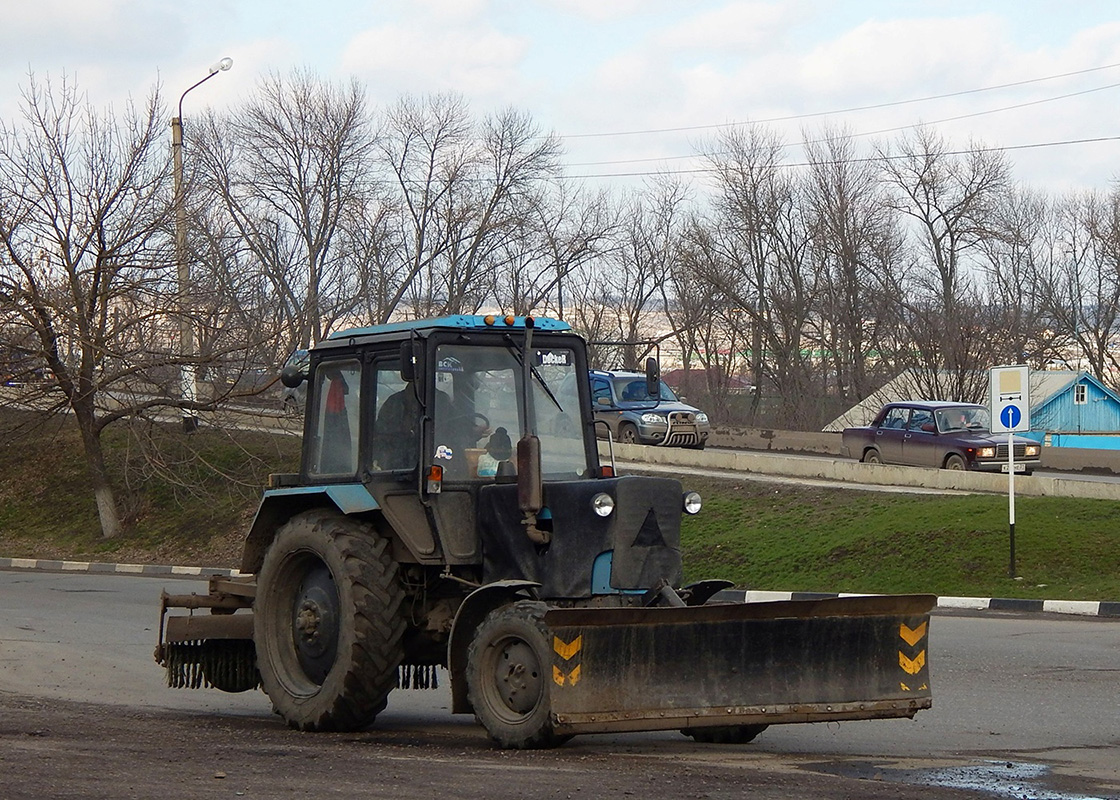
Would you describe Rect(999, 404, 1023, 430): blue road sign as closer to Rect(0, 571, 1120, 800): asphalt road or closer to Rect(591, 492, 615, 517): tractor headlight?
Rect(0, 571, 1120, 800): asphalt road

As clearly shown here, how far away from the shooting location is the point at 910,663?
7.47m

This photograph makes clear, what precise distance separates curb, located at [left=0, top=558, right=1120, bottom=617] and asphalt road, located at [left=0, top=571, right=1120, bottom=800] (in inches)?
57.6

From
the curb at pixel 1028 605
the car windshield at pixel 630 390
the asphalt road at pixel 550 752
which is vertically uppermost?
the car windshield at pixel 630 390

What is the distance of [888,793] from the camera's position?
608 centimetres

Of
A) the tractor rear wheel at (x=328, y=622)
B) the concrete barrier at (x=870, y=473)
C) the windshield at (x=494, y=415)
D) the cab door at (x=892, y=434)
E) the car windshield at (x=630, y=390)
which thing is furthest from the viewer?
the car windshield at (x=630, y=390)

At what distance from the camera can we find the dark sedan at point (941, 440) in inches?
1089

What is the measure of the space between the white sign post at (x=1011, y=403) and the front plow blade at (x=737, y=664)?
37.3 feet

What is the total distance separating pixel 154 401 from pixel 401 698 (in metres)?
18.9

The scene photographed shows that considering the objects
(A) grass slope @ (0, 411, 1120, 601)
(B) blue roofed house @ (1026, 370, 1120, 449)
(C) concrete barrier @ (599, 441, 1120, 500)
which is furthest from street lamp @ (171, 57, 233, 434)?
(B) blue roofed house @ (1026, 370, 1120, 449)

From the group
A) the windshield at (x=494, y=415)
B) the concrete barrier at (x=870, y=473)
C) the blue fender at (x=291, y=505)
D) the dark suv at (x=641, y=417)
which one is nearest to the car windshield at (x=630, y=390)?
the dark suv at (x=641, y=417)

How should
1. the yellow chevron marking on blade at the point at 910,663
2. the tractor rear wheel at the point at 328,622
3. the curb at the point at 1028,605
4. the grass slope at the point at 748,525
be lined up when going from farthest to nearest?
the grass slope at the point at 748,525 < the curb at the point at 1028,605 < the tractor rear wheel at the point at 328,622 < the yellow chevron marking on blade at the point at 910,663

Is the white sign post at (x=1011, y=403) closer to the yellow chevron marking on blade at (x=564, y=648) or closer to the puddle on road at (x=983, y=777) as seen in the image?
the puddle on road at (x=983, y=777)

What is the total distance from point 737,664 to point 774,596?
11.6 m

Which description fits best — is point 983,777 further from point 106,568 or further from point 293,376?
point 106,568
